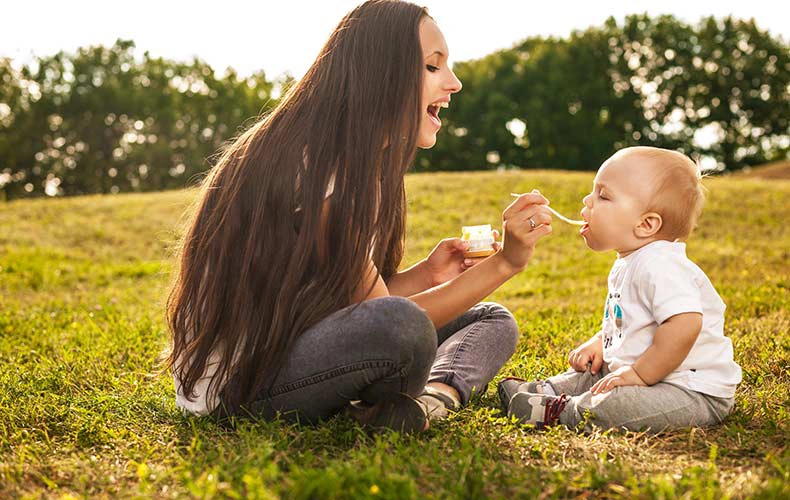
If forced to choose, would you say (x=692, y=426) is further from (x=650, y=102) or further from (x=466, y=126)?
(x=650, y=102)

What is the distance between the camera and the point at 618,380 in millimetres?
2975

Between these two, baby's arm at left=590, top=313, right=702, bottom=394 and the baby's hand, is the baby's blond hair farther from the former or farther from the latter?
the baby's hand

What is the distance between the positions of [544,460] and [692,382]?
2.54 feet

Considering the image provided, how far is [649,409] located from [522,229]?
77cm

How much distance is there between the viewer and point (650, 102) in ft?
124

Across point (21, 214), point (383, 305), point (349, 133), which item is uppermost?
point (349, 133)

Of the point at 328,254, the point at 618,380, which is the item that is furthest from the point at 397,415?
the point at 618,380

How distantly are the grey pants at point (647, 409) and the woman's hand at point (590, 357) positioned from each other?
0.96 ft

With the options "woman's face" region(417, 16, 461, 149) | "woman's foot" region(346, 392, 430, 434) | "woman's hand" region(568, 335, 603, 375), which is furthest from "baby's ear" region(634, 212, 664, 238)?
"woman's foot" region(346, 392, 430, 434)

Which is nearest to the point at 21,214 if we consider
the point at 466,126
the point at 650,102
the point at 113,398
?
the point at 113,398

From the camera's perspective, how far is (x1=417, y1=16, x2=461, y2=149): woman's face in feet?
9.73

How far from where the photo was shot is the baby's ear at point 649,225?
3.05m

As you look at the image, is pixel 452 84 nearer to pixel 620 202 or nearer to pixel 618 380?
pixel 620 202

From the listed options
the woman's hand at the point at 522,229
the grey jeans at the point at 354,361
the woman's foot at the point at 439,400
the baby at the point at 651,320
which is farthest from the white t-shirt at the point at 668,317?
the grey jeans at the point at 354,361
